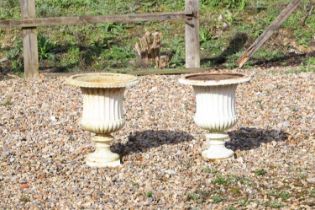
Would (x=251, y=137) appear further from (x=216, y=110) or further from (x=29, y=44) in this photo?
(x=29, y=44)

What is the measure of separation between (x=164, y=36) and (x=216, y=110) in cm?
603

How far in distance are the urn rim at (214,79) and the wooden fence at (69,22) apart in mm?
3642

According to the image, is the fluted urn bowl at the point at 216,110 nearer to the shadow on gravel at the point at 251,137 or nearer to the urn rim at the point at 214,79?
the urn rim at the point at 214,79

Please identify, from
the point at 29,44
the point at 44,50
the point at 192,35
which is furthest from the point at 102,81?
the point at 44,50

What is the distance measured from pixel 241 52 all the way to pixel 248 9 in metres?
2.00

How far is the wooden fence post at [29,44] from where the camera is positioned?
1099cm

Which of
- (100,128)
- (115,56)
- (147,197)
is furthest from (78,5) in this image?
(147,197)

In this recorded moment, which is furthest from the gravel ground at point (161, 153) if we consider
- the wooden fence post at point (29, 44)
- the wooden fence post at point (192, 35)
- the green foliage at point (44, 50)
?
the green foliage at point (44, 50)

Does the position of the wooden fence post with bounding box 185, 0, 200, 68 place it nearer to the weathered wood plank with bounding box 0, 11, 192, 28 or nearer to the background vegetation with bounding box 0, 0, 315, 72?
the weathered wood plank with bounding box 0, 11, 192, 28

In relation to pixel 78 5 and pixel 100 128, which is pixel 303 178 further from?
pixel 78 5

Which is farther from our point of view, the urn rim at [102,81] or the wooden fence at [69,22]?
the wooden fence at [69,22]

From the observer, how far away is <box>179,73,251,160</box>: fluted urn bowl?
7289 millimetres

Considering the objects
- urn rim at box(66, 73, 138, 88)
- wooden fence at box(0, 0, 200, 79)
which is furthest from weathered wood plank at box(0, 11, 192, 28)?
urn rim at box(66, 73, 138, 88)

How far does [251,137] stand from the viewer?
8164mm
